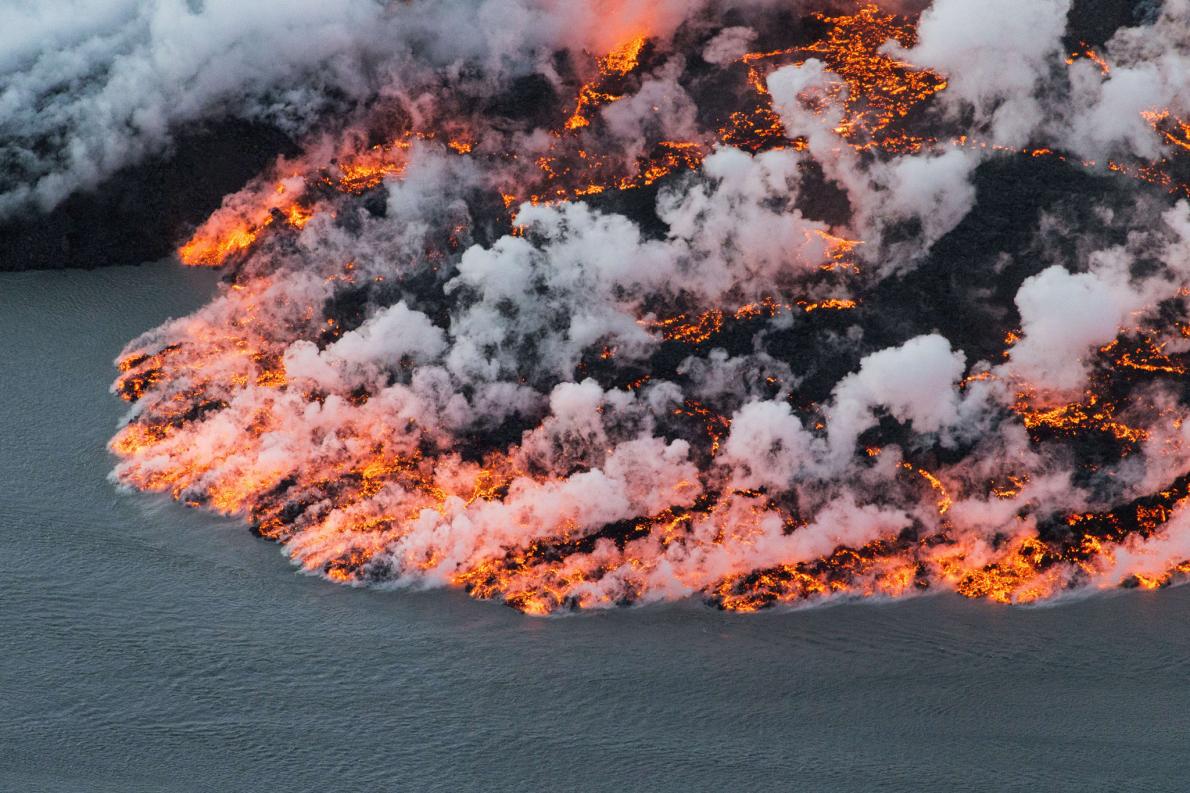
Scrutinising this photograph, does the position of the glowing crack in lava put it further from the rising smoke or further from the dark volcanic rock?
the dark volcanic rock

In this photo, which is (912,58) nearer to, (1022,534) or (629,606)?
(1022,534)

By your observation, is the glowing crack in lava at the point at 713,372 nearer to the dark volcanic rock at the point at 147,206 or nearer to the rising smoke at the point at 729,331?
the rising smoke at the point at 729,331

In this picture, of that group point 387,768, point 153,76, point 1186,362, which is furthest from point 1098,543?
point 153,76

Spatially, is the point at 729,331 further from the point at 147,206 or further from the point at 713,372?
the point at 147,206

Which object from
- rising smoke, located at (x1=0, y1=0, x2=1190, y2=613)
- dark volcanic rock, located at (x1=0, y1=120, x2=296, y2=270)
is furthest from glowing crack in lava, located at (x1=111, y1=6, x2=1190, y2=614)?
dark volcanic rock, located at (x1=0, y1=120, x2=296, y2=270)

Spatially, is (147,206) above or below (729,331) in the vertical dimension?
above

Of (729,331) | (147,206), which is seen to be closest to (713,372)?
(729,331)
